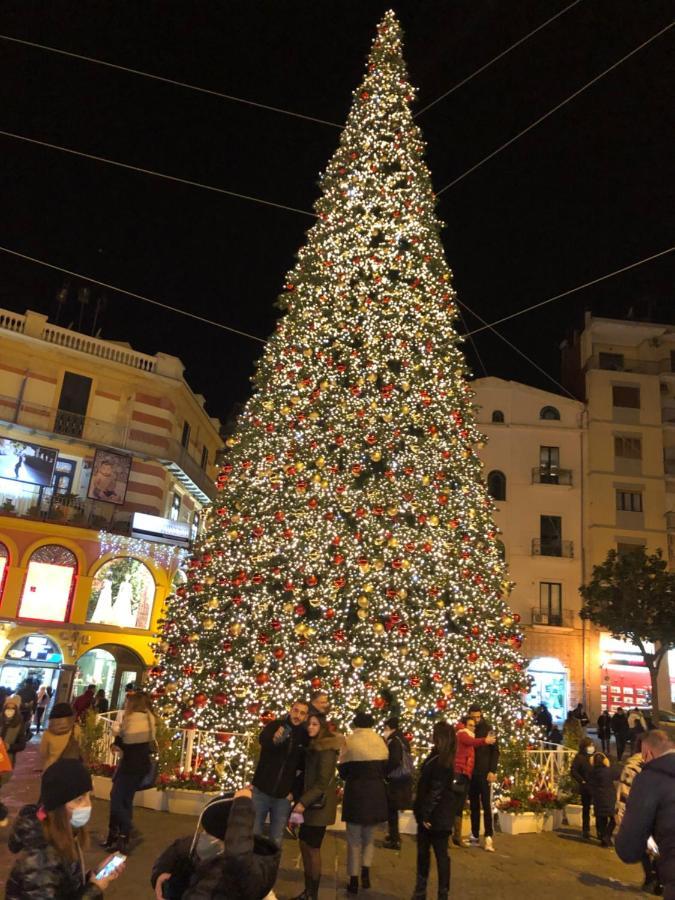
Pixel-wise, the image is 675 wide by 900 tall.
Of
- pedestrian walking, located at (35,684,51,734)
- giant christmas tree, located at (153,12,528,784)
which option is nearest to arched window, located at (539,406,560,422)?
giant christmas tree, located at (153,12,528,784)

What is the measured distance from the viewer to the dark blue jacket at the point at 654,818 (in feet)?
9.87

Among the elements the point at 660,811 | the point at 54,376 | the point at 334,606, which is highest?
the point at 54,376

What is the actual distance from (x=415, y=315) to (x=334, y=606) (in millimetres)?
4762

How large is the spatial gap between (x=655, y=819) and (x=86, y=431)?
22.8 meters

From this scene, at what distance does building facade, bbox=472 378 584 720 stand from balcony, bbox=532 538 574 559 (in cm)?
4

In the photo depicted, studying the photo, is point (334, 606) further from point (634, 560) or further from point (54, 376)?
point (634, 560)

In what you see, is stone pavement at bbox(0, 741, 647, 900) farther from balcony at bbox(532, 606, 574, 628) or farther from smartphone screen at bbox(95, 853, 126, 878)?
balcony at bbox(532, 606, 574, 628)

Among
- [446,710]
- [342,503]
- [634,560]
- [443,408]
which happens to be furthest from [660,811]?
[634,560]

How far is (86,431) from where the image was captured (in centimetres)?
2348

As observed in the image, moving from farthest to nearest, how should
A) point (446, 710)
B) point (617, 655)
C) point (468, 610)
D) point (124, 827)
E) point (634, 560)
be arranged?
1. point (617, 655)
2. point (634, 560)
3. point (468, 610)
4. point (446, 710)
5. point (124, 827)

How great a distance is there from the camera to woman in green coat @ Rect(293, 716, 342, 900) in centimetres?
522

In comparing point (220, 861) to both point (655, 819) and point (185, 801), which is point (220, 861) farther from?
point (185, 801)

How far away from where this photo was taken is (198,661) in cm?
934

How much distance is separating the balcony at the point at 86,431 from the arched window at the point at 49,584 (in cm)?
373
